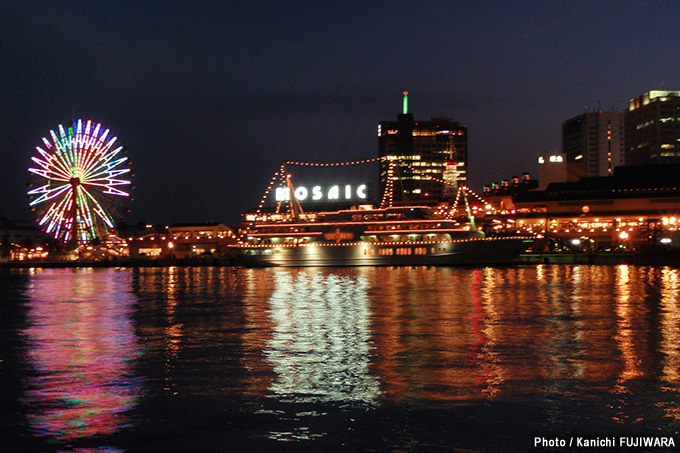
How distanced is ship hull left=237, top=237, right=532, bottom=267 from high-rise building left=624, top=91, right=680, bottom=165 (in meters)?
89.2

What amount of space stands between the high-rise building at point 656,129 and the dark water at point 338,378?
134m

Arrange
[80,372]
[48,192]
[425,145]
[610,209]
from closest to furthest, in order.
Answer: [80,372] → [48,192] → [610,209] → [425,145]

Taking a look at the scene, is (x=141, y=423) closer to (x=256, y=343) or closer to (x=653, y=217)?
(x=256, y=343)

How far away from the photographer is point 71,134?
67.7m

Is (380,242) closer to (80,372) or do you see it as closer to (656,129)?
(80,372)

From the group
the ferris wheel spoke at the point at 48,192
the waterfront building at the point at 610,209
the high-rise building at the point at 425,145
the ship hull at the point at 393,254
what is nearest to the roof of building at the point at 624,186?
the waterfront building at the point at 610,209

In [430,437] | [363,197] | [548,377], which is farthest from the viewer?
[363,197]

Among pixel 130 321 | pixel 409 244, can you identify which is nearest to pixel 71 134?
pixel 409 244

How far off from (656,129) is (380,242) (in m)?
96.6

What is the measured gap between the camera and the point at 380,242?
74.1 meters

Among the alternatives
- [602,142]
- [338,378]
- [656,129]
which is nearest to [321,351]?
[338,378]

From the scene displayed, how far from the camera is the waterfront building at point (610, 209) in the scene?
94.4m

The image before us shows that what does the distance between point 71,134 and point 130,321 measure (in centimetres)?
5112

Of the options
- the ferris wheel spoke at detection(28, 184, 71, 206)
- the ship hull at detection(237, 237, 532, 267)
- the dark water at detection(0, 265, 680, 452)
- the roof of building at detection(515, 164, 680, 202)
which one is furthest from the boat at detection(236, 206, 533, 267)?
the dark water at detection(0, 265, 680, 452)
